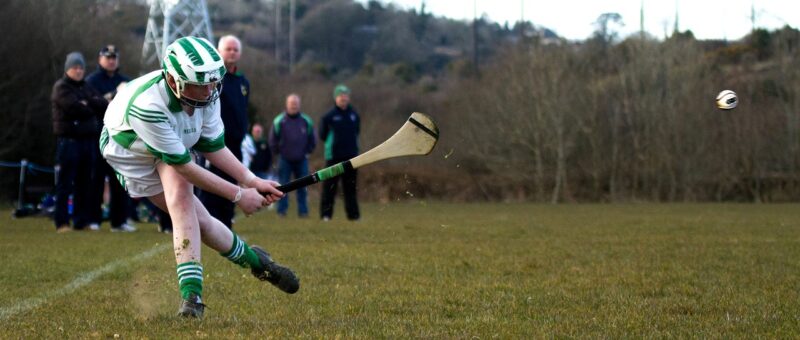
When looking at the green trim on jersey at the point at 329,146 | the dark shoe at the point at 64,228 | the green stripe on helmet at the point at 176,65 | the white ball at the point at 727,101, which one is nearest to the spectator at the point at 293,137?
the green trim on jersey at the point at 329,146

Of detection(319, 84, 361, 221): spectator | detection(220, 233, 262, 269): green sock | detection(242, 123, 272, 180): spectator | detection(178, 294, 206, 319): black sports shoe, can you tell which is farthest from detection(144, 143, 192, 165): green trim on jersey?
detection(242, 123, 272, 180): spectator

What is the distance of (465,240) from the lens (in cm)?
1391

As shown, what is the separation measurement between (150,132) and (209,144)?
2.37 ft

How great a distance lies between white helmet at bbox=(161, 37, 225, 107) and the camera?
6.20 metres

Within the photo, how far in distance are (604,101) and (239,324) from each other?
116ft

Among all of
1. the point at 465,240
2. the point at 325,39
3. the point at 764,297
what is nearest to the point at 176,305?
the point at 764,297

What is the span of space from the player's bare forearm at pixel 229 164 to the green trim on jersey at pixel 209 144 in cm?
3

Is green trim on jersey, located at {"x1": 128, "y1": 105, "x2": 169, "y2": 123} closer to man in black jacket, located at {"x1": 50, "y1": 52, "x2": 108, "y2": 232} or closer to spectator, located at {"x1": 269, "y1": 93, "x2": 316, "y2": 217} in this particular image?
man in black jacket, located at {"x1": 50, "y1": 52, "x2": 108, "y2": 232}

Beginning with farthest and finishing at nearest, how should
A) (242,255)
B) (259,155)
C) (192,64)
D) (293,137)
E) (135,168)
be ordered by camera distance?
(259,155) < (293,137) < (242,255) < (135,168) < (192,64)

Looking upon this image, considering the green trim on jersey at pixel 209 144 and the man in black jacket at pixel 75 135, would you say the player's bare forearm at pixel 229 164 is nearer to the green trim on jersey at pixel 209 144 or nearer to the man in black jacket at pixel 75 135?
the green trim on jersey at pixel 209 144

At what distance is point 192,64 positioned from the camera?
620 cm

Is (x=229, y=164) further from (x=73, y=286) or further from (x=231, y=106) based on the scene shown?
(x=231, y=106)

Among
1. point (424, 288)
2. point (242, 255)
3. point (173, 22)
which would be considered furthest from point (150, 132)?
point (173, 22)

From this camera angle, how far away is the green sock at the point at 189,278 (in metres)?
6.53
